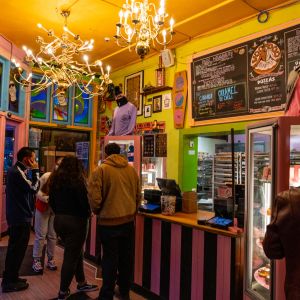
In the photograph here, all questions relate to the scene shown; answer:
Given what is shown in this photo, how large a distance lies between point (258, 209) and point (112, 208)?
1.37 meters

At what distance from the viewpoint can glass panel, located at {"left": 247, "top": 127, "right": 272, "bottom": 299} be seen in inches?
103

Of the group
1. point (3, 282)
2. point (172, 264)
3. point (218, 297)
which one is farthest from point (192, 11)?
point (3, 282)

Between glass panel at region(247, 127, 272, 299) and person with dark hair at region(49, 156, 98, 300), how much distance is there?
5.30ft

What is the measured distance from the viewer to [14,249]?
12.2ft

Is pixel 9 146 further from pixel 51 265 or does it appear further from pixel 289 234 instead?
pixel 289 234

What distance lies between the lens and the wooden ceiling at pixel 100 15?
15.4 ft

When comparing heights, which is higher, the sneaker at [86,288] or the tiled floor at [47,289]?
the sneaker at [86,288]

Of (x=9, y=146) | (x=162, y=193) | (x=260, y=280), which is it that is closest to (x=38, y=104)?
(x=9, y=146)

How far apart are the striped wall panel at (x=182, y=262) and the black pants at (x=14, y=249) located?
51.5 inches

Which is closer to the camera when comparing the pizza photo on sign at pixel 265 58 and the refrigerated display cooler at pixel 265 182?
the refrigerated display cooler at pixel 265 182

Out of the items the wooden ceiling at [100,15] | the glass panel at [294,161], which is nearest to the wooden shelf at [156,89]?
the wooden ceiling at [100,15]

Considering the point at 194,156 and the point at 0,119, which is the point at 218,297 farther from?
the point at 0,119

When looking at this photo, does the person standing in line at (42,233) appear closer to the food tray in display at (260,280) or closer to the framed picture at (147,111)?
the food tray in display at (260,280)

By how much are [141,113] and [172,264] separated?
401 centimetres
